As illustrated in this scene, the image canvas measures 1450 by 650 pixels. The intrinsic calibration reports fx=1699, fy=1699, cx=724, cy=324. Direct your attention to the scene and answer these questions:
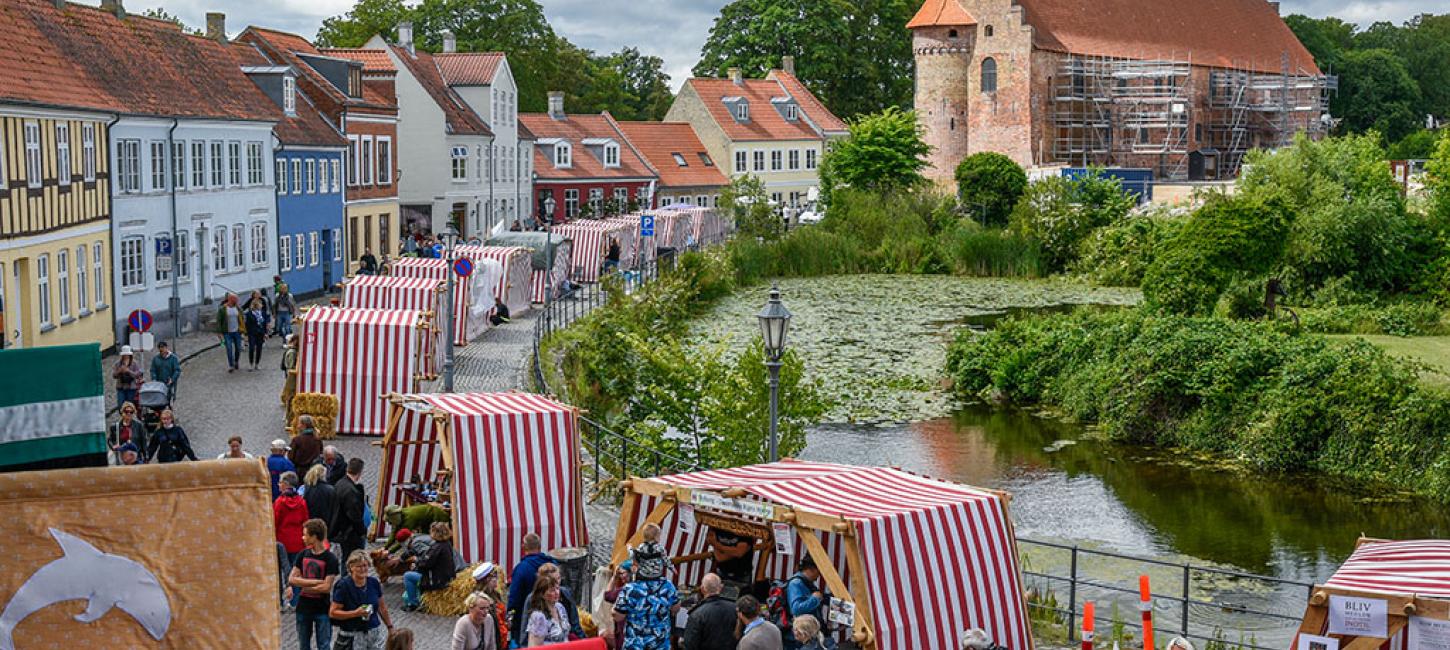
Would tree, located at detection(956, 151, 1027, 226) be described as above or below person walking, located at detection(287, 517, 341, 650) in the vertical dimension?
above

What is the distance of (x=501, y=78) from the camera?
62.1m

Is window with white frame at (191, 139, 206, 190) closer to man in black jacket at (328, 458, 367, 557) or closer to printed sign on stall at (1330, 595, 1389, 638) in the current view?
man in black jacket at (328, 458, 367, 557)

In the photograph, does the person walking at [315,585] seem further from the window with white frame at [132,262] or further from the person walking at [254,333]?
the window with white frame at [132,262]

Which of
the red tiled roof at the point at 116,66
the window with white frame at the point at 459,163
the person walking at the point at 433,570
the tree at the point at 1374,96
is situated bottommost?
the person walking at the point at 433,570

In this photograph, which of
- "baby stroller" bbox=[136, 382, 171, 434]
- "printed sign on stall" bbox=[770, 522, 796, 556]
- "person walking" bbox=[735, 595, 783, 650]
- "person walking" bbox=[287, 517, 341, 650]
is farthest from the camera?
"baby stroller" bbox=[136, 382, 171, 434]

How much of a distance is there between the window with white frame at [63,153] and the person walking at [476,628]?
18.9 m

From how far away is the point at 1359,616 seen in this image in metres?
11.4

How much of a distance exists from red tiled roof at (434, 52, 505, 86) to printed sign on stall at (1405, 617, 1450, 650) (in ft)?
170

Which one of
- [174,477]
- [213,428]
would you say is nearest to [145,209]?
[213,428]

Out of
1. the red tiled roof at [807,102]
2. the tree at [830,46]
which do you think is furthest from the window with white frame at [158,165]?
the tree at [830,46]

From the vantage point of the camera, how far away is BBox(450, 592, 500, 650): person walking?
37.5 ft

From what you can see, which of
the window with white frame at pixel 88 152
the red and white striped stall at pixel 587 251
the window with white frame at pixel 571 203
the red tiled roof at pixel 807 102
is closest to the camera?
the window with white frame at pixel 88 152

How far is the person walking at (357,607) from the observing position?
12078 mm

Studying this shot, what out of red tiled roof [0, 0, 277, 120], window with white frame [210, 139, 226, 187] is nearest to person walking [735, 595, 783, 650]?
red tiled roof [0, 0, 277, 120]
